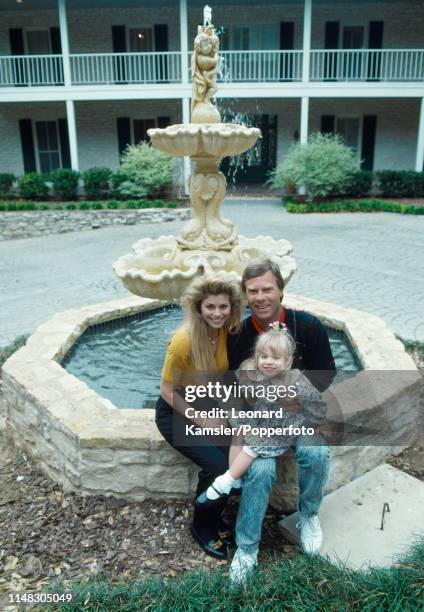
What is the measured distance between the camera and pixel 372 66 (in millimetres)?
19328

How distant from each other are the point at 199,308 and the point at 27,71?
20.9 m

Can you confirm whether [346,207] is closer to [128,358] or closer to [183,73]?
[183,73]

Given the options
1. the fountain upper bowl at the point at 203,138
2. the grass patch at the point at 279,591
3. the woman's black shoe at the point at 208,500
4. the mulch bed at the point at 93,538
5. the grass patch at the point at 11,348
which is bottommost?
the mulch bed at the point at 93,538

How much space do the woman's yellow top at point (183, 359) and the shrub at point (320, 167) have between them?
14.4m

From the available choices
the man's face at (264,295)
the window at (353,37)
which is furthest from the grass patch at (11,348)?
the window at (353,37)

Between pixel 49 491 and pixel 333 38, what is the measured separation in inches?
806

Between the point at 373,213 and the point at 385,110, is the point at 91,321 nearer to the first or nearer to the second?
the point at 373,213

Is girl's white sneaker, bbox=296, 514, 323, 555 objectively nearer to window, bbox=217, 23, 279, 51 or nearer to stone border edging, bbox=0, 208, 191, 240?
stone border edging, bbox=0, 208, 191, 240

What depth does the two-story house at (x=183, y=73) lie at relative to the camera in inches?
730

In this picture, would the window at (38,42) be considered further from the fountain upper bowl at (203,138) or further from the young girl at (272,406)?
the young girl at (272,406)

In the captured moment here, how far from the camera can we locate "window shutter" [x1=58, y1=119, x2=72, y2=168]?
814 inches

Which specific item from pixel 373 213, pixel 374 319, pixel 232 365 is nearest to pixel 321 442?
pixel 232 365

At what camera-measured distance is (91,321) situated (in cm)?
569

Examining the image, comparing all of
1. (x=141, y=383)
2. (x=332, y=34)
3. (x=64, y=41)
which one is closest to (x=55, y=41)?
(x=64, y=41)
